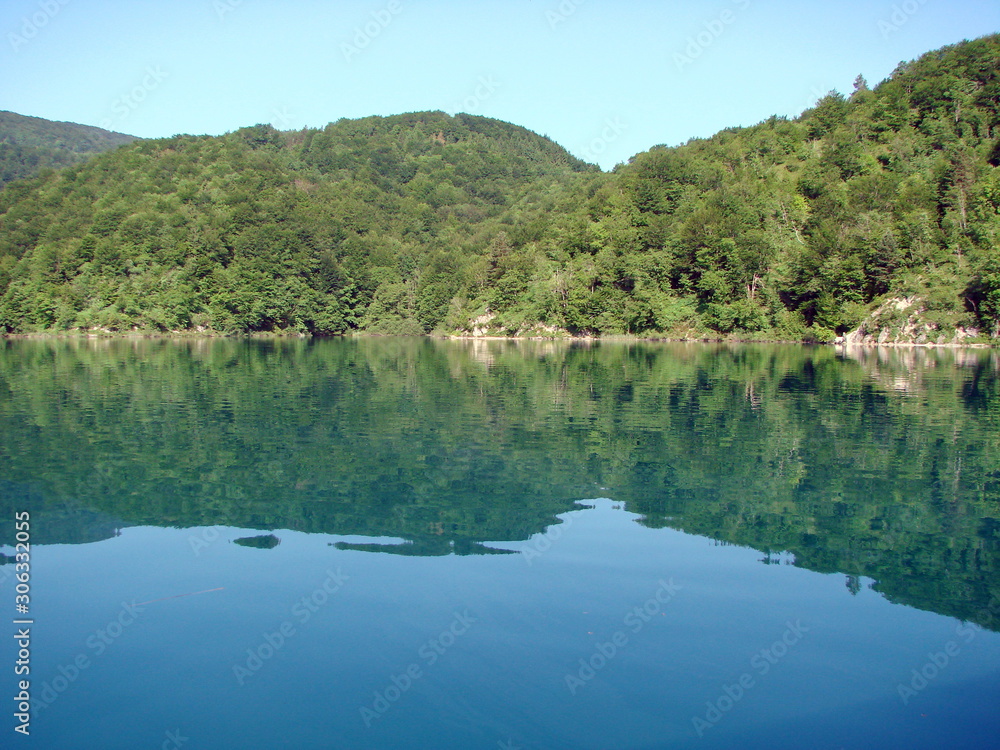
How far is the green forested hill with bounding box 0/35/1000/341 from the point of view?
7438cm

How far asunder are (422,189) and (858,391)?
14021 cm

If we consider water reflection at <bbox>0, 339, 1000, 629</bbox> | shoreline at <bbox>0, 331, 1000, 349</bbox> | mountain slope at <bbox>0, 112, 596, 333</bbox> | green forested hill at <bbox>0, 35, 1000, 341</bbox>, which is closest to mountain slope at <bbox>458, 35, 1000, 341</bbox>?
green forested hill at <bbox>0, 35, 1000, 341</bbox>

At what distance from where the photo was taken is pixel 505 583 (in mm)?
9656

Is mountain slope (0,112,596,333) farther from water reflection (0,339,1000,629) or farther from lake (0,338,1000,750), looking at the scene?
lake (0,338,1000,750)

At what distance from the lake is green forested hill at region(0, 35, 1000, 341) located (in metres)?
59.9

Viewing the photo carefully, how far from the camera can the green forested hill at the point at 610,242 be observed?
244 feet

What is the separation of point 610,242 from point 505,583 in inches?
3620

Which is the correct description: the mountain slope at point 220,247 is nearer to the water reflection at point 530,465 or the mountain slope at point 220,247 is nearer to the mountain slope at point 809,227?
the mountain slope at point 809,227

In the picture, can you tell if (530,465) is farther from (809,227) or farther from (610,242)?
(610,242)

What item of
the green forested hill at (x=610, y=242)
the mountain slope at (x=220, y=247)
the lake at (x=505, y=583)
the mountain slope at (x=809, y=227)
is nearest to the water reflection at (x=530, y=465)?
the lake at (x=505, y=583)

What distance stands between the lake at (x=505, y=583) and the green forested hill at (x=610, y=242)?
5986 centimetres

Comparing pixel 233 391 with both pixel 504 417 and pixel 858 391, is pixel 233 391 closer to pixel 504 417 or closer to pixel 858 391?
pixel 504 417

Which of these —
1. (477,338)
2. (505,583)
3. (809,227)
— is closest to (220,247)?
(477,338)

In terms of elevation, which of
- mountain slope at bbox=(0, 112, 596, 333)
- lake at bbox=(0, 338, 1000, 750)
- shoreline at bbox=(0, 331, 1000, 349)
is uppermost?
mountain slope at bbox=(0, 112, 596, 333)
